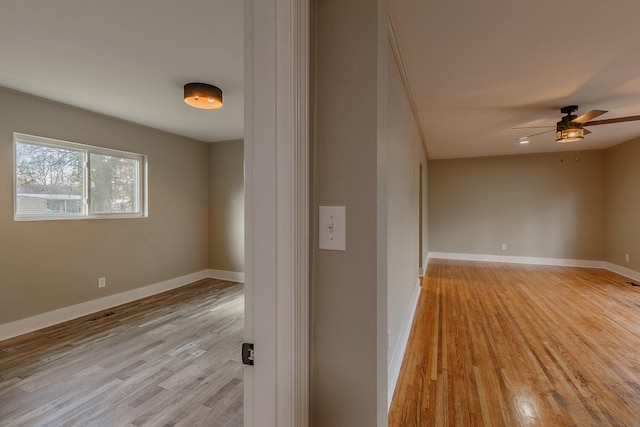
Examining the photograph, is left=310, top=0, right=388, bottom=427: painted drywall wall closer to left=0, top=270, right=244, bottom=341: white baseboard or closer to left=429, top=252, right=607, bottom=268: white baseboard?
left=0, top=270, right=244, bottom=341: white baseboard

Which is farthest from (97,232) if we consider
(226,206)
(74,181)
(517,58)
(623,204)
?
(623,204)

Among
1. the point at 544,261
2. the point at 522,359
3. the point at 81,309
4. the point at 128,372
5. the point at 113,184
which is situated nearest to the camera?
the point at 128,372

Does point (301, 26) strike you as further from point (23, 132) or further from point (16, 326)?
point (16, 326)

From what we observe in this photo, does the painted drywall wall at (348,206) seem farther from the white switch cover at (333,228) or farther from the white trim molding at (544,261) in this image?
the white trim molding at (544,261)

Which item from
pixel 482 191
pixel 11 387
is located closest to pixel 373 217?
pixel 11 387

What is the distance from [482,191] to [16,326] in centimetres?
786

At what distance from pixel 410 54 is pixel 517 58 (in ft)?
A: 2.71

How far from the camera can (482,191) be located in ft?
21.5

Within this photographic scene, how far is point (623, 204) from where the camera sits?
516 centimetres

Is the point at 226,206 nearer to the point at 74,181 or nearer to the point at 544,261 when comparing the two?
the point at 74,181

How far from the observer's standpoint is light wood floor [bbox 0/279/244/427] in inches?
69.9

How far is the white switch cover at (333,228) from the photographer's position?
0.75m

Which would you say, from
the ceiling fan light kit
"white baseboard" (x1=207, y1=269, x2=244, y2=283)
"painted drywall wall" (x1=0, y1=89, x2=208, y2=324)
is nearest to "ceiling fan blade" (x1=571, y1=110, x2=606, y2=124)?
the ceiling fan light kit

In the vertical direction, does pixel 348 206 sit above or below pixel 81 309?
above
